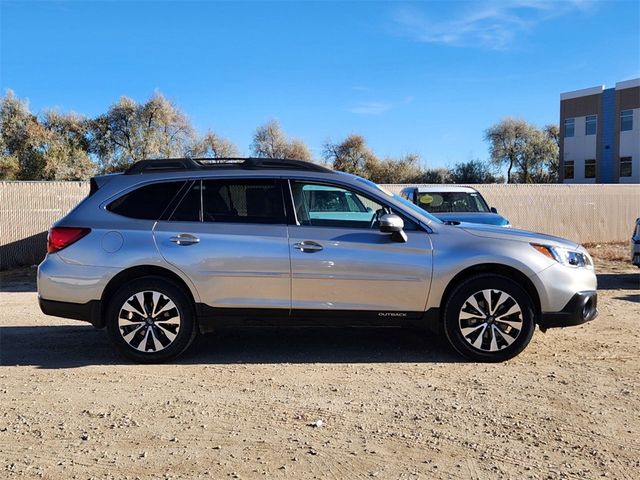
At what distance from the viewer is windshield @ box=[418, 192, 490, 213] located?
37.8 ft

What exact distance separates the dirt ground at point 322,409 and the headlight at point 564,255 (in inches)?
36.2

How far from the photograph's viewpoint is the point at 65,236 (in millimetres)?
5570

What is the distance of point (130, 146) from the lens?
44.7 meters

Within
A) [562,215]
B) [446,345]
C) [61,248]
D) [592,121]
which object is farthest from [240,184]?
[592,121]

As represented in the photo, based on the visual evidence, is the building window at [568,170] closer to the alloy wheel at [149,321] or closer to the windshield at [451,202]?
the windshield at [451,202]

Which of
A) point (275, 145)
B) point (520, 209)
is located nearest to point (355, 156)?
point (275, 145)

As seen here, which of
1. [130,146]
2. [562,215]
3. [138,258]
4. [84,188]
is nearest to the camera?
[138,258]

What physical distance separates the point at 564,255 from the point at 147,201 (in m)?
3.97

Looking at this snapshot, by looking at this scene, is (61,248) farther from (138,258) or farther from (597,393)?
(597,393)

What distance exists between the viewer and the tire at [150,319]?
5.48m

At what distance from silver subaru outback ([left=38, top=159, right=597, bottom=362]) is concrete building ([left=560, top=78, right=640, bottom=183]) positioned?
4433 centimetres

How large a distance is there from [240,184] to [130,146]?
137ft

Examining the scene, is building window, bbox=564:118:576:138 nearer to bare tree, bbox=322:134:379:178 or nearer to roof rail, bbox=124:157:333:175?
bare tree, bbox=322:134:379:178

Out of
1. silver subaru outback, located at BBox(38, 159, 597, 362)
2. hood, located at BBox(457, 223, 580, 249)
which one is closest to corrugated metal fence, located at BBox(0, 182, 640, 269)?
silver subaru outback, located at BBox(38, 159, 597, 362)
